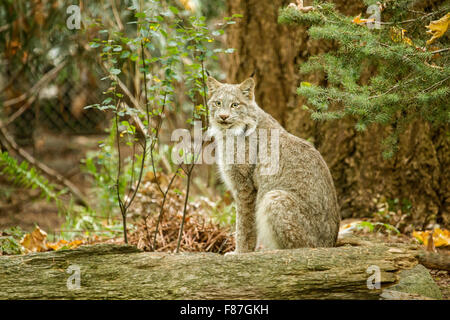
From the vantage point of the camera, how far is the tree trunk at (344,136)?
5.76 meters

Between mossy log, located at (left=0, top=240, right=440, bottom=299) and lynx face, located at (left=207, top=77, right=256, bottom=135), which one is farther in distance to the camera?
lynx face, located at (left=207, top=77, right=256, bottom=135)

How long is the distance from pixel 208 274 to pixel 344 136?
339cm

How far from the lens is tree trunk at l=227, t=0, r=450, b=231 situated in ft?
18.9

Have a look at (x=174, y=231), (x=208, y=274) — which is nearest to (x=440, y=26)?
(x=208, y=274)

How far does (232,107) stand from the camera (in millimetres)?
4926

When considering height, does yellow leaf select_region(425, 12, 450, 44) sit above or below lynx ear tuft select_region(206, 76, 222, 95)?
above

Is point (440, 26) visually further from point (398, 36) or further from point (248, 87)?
point (248, 87)

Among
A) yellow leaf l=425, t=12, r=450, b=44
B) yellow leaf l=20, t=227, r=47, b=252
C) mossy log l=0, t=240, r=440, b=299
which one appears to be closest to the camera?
mossy log l=0, t=240, r=440, b=299

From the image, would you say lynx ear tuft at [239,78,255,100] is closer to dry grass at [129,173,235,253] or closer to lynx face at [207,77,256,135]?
lynx face at [207,77,256,135]

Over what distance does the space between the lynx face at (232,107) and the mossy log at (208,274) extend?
1704mm

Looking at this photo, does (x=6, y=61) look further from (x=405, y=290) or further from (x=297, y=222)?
(x=405, y=290)

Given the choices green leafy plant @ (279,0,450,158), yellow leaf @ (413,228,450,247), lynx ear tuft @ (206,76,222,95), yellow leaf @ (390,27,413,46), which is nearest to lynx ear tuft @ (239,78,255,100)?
lynx ear tuft @ (206,76,222,95)
